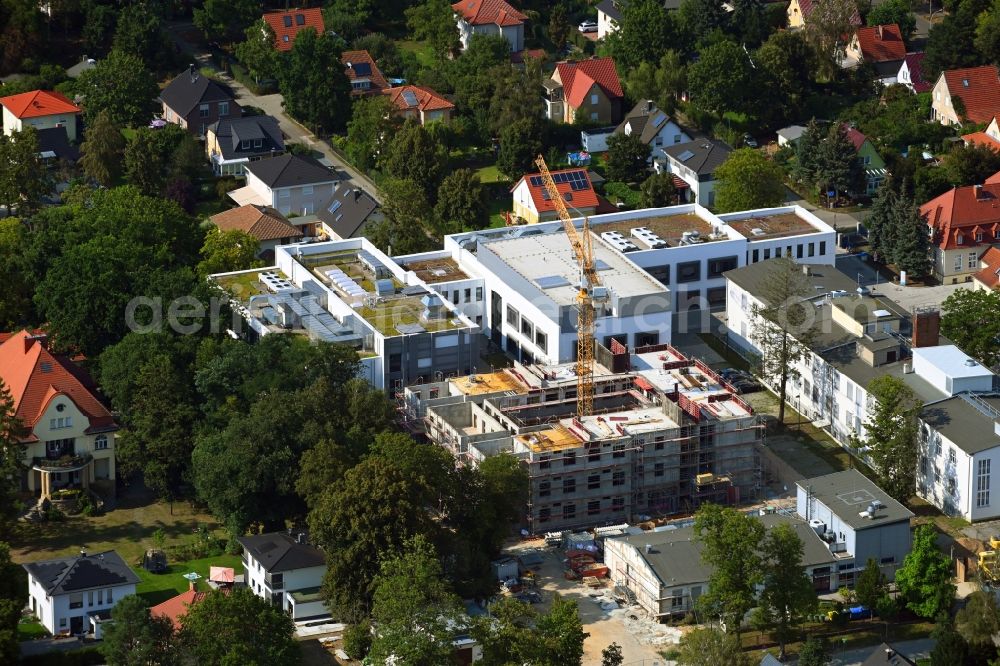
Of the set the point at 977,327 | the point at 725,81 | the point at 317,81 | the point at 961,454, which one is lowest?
the point at 961,454

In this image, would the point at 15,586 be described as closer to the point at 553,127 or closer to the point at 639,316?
the point at 639,316

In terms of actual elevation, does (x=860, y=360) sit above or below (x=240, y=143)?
below

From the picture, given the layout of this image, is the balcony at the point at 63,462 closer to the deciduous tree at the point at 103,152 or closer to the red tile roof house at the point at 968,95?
the deciduous tree at the point at 103,152

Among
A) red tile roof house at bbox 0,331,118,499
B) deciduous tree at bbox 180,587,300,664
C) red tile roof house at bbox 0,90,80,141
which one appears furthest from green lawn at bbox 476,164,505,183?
deciduous tree at bbox 180,587,300,664

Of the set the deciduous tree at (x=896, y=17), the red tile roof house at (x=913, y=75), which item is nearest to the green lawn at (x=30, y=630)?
the red tile roof house at (x=913, y=75)

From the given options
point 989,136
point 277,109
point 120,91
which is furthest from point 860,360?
point 120,91

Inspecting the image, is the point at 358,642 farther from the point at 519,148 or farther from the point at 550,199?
the point at 519,148
